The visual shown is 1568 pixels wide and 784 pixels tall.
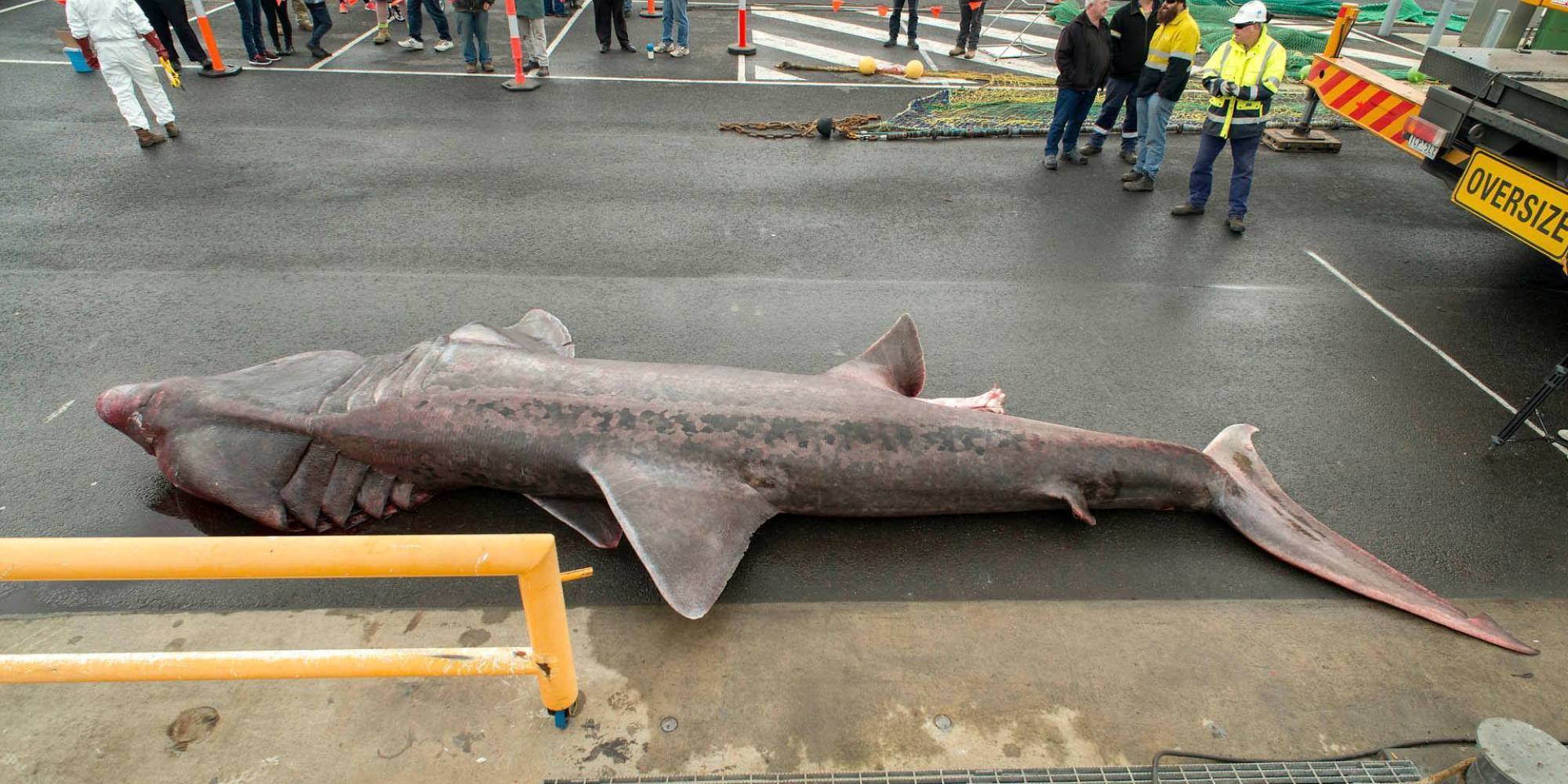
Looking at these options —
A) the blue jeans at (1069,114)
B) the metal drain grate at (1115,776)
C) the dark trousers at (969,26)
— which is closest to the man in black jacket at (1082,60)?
the blue jeans at (1069,114)

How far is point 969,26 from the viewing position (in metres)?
13.8

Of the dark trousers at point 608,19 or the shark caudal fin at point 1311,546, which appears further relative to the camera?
the dark trousers at point 608,19

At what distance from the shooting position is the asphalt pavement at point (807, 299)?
13.1ft

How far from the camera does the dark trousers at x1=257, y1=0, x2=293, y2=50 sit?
1192 centimetres

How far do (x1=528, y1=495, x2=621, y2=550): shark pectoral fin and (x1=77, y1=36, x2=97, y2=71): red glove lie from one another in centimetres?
881

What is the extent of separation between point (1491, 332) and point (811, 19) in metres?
13.4

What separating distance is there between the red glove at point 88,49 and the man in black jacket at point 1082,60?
34.3 feet

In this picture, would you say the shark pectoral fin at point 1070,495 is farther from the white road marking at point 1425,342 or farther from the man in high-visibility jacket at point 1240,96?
the man in high-visibility jacket at point 1240,96

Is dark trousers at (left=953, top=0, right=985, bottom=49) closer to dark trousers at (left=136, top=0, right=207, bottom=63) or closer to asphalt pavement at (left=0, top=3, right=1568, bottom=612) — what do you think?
asphalt pavement at (left=0, top=3, right=1568, bottom=612)

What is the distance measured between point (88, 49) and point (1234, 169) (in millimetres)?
12034

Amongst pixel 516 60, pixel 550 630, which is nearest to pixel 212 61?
pixel 516 60

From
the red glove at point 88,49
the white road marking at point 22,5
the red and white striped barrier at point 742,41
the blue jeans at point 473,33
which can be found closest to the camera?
the red glove at point 88,49

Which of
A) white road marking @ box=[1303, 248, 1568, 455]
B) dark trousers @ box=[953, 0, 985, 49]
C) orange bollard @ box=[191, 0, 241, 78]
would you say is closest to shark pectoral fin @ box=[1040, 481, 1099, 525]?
white road marking @ box=[1303, 248, 1568, 455]

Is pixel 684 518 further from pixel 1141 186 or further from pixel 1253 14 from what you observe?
pixel 1141 186
